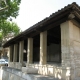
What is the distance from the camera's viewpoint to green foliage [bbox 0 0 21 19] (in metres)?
11.5

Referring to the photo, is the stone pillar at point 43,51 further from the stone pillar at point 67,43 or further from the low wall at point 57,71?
the stone pillar at point 67,43

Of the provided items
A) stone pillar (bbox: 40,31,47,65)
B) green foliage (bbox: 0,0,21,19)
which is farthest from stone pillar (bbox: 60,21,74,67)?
green foliage (bbox: 0,0,21,19)

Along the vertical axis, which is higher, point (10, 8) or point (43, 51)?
point (10, 8)

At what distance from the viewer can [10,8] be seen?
12.0m

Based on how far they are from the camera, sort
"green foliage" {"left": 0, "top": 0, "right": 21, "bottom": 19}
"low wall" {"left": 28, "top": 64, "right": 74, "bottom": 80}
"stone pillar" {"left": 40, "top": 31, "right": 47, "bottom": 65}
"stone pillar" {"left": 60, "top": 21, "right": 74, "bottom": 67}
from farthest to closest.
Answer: "green foliage" {"left": 0, "top": 0, "right": 21, "bottom": 19}, "stone pillar" {"left": 40, "top": 31, "right": 47, "bottom": 65}, "stone pillar" {"left": 60, "top": 21, "right": 74, "bottom": 67}, "low wall" {"left": 28, "top": 64, "right": 74, "bottom": 80}

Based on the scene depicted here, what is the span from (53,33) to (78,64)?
331 centimetres

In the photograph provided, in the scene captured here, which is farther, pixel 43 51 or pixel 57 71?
pixel 43 51

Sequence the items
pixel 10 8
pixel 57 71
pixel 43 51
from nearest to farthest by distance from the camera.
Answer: pixel 57 71 → pixel 43 51 → pixel 10 8

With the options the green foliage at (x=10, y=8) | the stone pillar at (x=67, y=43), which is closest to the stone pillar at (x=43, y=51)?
the stone pillar at (x=67, y=43)

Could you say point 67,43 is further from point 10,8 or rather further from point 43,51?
point 10,8

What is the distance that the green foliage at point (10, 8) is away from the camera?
1154 cm

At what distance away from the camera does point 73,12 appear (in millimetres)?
5383

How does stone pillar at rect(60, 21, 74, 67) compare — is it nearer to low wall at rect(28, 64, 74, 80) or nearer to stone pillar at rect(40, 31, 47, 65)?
low wall at rect(28, 64, 74, 80)

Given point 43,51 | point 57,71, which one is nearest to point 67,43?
point 57,71
